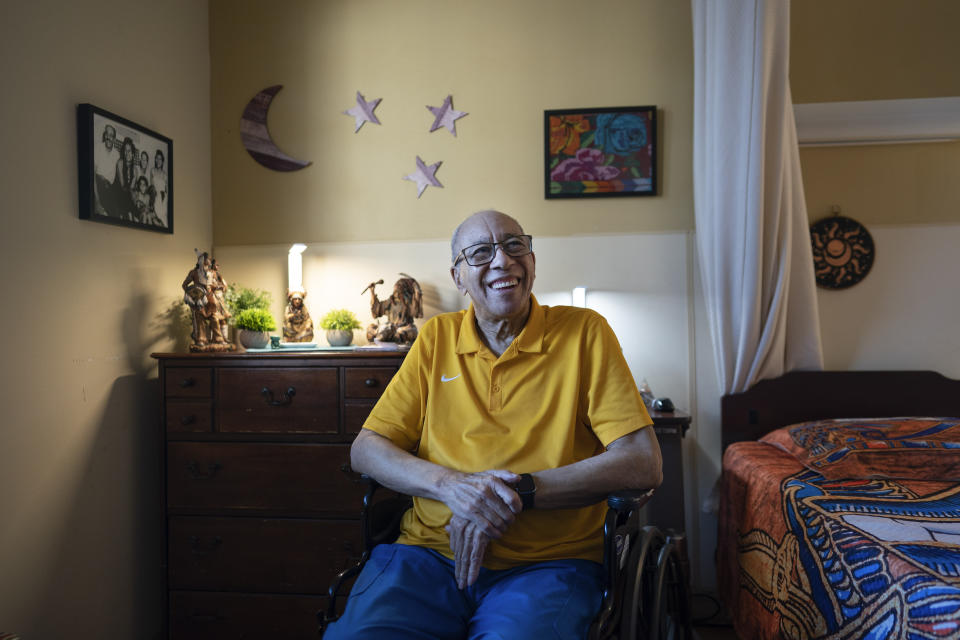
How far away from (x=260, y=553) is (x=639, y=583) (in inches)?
60.6

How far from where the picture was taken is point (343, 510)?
2.25 m

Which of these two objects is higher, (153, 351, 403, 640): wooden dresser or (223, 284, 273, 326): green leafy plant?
(223, 284, 273, 326): green leafy plant

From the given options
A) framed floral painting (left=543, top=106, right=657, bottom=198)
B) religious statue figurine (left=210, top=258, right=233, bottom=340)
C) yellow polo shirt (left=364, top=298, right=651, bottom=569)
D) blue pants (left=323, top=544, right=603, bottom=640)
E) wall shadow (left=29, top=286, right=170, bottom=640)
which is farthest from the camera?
framed floral painting (left=543, top=106, right=657, bottom=198)

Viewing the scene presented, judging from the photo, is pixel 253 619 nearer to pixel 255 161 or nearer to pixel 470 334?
pixel 470 334

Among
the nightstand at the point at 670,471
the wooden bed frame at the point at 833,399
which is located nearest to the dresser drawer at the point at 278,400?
the nightstand at the point at 670,471

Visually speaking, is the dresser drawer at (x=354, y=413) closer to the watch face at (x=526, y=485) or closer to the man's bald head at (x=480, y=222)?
the man's bald head at (x=480, y=222)

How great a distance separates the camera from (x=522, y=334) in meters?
1.63

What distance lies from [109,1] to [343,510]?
2.14 m

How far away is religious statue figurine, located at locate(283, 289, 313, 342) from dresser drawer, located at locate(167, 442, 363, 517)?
0.56m

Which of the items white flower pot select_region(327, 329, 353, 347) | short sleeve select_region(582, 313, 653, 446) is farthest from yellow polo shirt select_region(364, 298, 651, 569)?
white flower pot select_region(327, 329, 353, 347)

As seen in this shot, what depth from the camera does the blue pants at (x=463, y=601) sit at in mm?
1241

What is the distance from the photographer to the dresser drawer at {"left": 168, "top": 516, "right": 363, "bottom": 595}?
7.40 ft

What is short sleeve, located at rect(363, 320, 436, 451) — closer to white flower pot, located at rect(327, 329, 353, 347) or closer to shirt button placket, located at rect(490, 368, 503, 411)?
shirt button placket, located at rect(490, 368, 503, 411)

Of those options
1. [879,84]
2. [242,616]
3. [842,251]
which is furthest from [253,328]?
[879,84]
